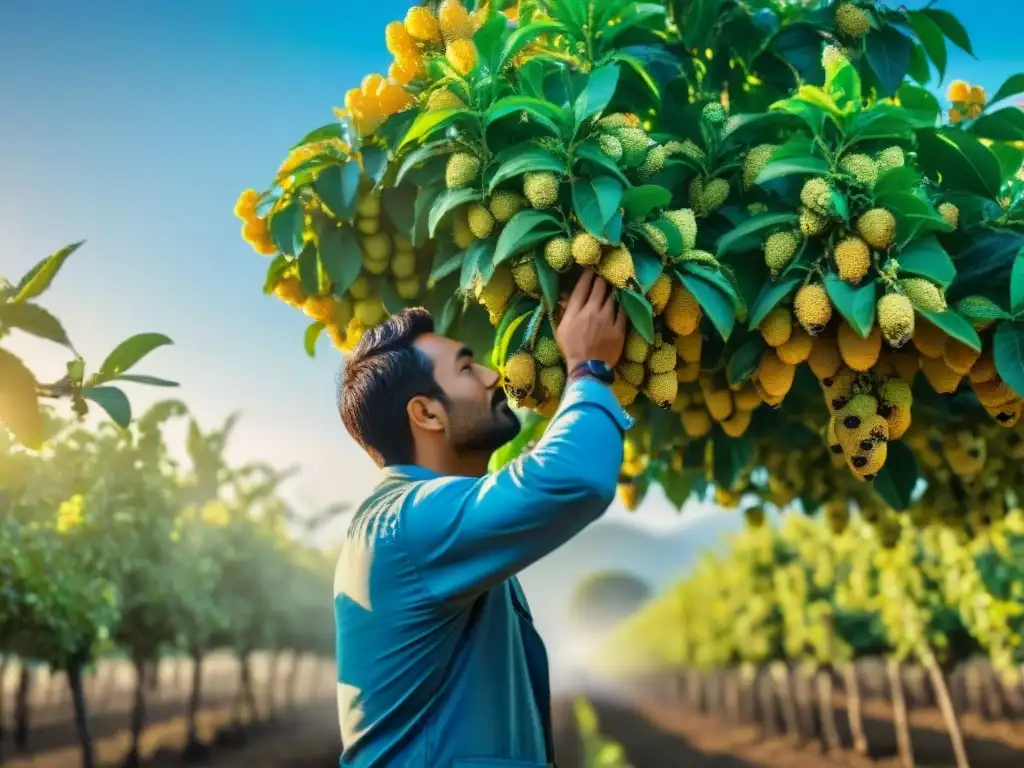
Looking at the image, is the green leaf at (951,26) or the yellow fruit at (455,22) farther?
the green leaf at (951,26)

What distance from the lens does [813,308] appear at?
7.18 feet

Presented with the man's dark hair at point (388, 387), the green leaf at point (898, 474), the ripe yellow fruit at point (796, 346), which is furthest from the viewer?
the green leaf at point (898, 474)

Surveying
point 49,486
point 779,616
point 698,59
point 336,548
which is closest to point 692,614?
point 779,616

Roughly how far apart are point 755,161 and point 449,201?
0.77m

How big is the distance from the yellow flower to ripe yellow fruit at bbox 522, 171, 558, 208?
368mm

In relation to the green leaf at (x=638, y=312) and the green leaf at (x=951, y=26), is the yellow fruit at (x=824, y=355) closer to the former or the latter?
the green leaf at (x=638, y=312)

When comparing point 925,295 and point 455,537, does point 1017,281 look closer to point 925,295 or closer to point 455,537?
point 925,295

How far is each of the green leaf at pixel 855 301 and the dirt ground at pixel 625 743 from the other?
18.5 metres

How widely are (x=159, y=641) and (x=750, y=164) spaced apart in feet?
55.6

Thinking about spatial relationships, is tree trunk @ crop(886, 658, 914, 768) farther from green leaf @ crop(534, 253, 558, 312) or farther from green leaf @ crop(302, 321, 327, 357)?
green leaf @ crop(534, 253, 558, 312)

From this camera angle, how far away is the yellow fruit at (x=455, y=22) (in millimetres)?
2479

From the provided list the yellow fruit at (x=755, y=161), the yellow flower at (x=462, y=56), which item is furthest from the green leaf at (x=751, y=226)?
the yellow flower at (x=462, y=56)

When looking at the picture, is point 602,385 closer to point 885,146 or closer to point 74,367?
point 885,146

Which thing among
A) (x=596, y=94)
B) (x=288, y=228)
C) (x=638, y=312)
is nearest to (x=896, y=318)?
(x=638, y=312)
